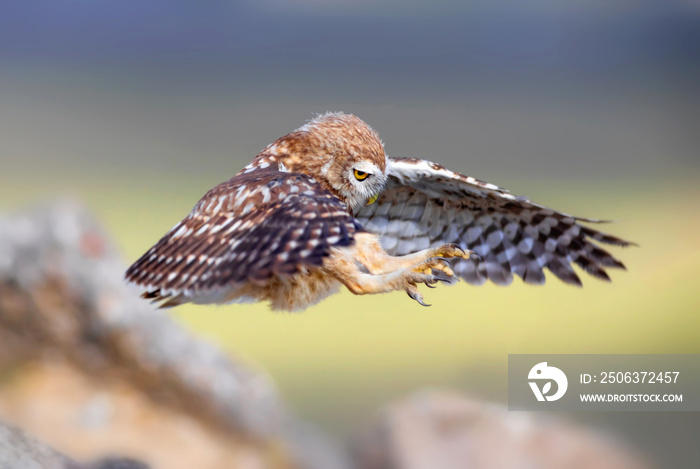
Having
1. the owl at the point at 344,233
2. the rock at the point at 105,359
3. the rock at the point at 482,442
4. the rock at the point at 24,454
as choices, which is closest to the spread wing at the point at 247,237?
the owl at the point at 344,233

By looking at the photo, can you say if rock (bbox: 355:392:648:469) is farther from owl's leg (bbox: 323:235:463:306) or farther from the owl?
owl's leg (bbox: 323:235:463:306)

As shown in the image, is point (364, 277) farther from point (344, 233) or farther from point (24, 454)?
point (24, 454)

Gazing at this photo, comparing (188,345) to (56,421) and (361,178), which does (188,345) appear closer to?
(56,421)

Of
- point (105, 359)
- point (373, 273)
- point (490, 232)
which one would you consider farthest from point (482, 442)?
point (373, 273)

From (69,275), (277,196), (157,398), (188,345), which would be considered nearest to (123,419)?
(157,398)

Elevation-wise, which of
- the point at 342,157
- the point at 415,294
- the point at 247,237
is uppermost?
the point at 342,157

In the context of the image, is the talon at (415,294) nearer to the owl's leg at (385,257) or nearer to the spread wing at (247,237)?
the owl's leg at (385,257)
